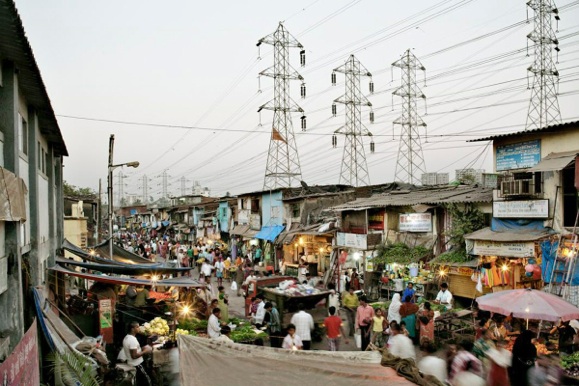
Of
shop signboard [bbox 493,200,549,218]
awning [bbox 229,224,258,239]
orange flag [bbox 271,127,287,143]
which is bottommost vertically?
awning [bbox 229,224,258,239]

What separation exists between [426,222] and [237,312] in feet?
31.6

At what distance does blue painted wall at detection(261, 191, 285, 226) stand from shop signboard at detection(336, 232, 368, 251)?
27.4 ft

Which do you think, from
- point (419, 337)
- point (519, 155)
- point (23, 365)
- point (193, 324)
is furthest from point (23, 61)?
point (519, 155)

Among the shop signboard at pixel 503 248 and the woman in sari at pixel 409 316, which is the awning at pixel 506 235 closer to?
the shop signboard at pixel 503 248

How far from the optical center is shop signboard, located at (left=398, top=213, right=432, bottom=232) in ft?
67.9

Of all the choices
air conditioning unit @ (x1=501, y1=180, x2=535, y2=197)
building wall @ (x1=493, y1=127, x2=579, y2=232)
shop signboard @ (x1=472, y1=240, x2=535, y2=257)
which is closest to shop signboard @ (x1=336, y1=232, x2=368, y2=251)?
shop signboard @ (x1=472, y1=240, x2=535, y2=257)

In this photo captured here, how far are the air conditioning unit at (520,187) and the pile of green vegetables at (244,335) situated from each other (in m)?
10.5

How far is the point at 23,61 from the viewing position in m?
7.78

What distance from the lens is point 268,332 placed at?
13.4 m

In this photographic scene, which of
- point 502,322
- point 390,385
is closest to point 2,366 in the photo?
point 390,385

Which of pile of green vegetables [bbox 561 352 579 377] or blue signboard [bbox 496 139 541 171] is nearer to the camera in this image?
pile of green vegetables [bbox 561 352 579 377]

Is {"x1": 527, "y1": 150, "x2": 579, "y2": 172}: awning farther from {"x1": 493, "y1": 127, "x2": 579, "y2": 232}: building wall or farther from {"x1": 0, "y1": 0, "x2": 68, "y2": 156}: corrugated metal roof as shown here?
{"x1": 0, "y1": 0, "x2": 68, "y2": 156}: corrugated metal roof

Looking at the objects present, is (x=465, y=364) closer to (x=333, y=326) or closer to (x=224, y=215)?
(x=333, y=326)

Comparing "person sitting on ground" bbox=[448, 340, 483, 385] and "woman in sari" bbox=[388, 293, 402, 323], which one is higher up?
"person sitting on ground" bbox=[448, 340, 483, 385]
